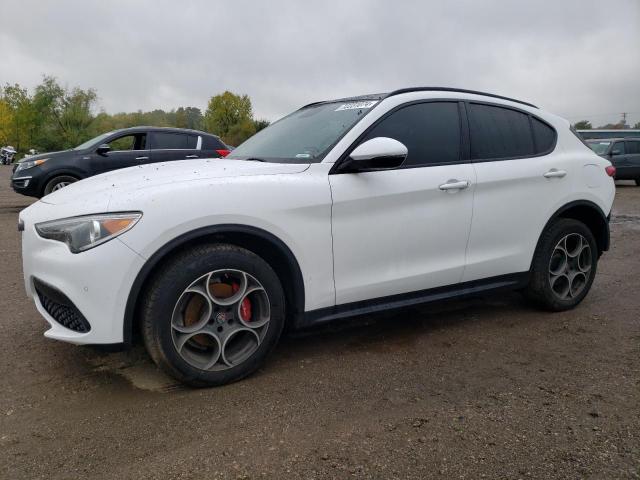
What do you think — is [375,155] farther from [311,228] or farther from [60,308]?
[60,308]

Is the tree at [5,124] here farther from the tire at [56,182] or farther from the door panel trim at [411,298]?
the door panel trim at [411,298]

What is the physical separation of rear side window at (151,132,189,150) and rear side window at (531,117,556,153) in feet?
23.7

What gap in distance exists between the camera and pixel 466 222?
345 cm

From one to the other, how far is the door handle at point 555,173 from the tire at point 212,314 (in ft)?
7.43

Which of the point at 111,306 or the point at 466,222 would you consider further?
the point at 466,222

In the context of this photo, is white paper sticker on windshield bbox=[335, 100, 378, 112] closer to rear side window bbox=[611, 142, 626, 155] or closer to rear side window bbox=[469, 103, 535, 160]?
rear side window bbox=[469, 103, 535, 160]

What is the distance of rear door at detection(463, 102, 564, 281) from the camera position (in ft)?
11.7

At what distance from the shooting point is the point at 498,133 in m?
3.77

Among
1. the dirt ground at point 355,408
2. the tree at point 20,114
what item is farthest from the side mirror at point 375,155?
the tree at point 20,114

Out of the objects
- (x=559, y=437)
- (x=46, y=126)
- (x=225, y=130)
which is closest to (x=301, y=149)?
(x=559, y=437)

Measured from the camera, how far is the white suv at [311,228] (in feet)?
8.38

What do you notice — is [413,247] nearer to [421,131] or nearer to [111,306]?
[421,131]

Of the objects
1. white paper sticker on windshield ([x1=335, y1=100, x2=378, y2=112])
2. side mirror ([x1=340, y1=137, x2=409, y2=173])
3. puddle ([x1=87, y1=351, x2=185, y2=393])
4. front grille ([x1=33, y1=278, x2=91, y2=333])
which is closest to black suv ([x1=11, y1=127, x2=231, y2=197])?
white paper sticker on windshield ([x1=335, y1=100, x2=378, y2=112])

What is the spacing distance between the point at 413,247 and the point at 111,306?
178cm
